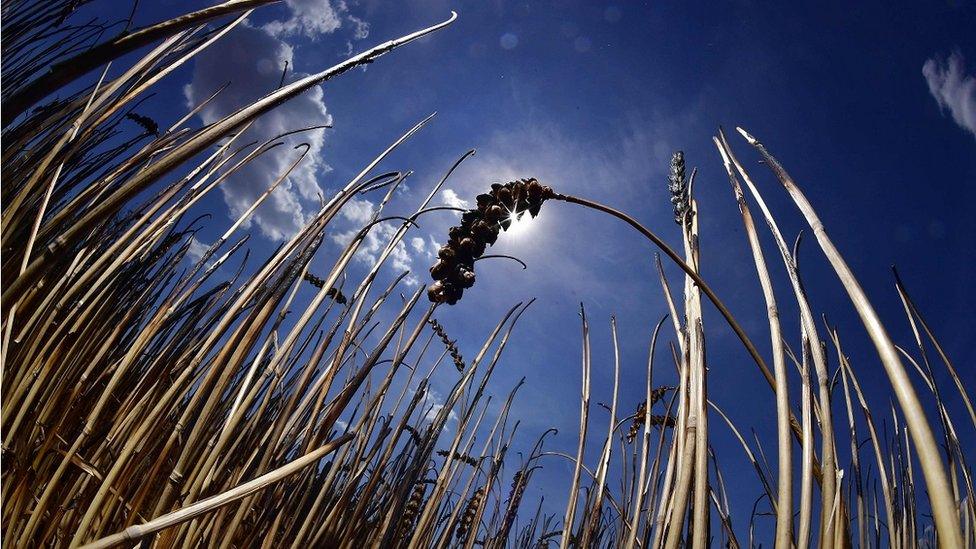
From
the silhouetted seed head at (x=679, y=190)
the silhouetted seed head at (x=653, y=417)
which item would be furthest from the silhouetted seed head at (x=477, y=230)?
the silhouetted seed head at (x=653, y=417)

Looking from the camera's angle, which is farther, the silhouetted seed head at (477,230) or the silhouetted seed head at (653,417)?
the silhouetted seed head at (653,417)

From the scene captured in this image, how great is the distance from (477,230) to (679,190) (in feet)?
0.98

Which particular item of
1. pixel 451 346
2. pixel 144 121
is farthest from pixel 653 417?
pixel 144 121

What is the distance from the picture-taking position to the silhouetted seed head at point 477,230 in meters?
0.71

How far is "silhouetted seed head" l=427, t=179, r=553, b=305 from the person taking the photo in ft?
2.32

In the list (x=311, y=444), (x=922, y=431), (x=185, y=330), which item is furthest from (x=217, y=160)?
(x=922, y=431)

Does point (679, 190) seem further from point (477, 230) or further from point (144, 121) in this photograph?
point (144, 121)

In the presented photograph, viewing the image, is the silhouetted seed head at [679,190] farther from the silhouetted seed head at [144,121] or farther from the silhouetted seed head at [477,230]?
the silhouetted seed head at [144,121]

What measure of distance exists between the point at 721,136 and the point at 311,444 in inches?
27.2

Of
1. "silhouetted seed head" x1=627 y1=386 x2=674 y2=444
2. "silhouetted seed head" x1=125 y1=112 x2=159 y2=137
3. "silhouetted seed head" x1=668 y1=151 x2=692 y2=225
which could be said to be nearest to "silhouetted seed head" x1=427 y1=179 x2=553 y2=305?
"silhouetted seed head" x1=668 y1=151 x2=692 y2=225

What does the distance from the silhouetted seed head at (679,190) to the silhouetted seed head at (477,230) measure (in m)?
0.18

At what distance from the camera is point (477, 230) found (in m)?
0.71

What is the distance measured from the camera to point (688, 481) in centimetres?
49

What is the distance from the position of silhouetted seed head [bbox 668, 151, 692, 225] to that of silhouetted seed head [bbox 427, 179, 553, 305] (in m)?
0.18
